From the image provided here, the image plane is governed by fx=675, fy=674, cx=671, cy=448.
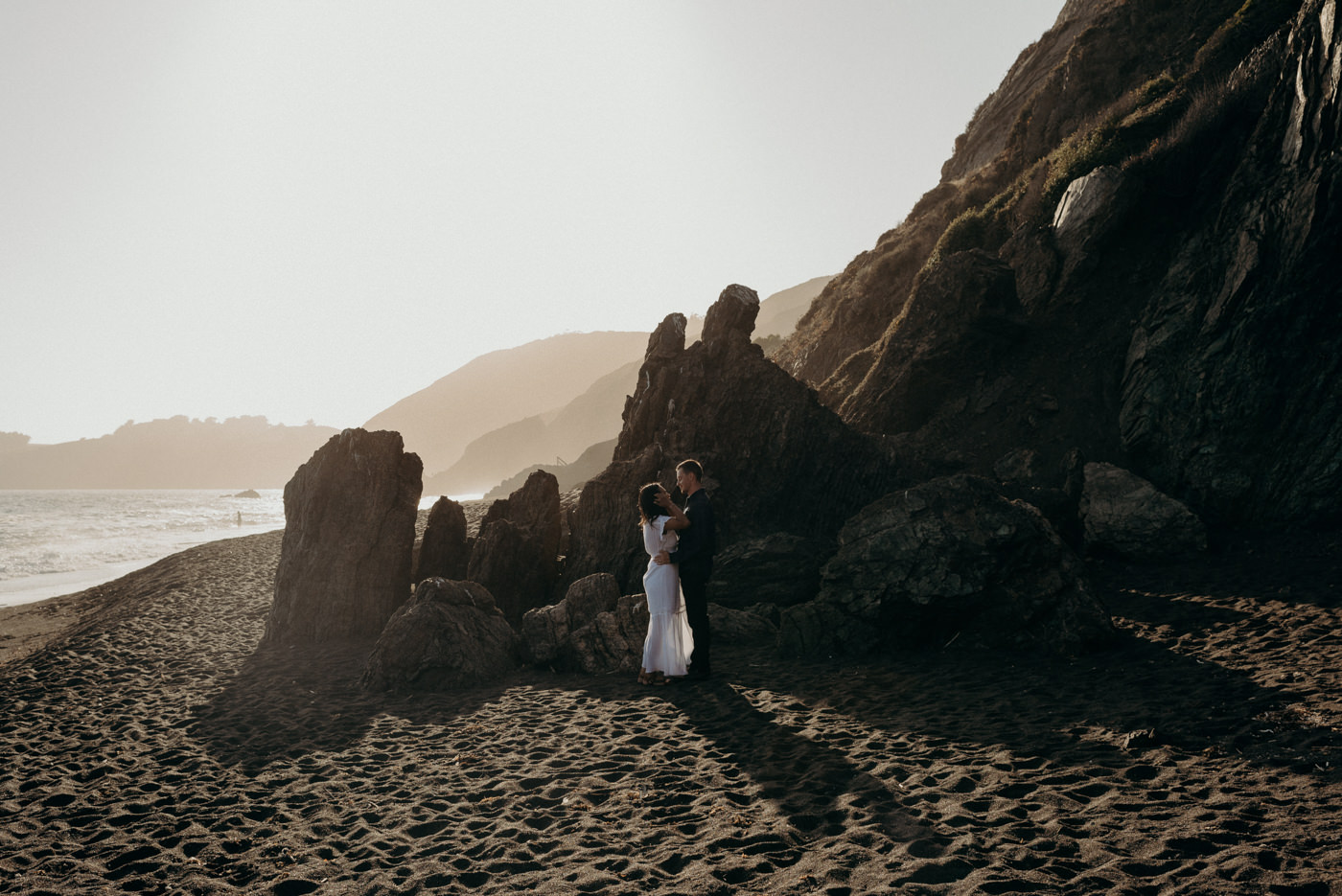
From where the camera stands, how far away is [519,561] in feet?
55.1

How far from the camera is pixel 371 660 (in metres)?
11.8

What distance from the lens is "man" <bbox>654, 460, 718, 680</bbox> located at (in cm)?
999

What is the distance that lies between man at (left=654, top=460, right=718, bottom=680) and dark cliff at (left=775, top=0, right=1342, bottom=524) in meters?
9.64

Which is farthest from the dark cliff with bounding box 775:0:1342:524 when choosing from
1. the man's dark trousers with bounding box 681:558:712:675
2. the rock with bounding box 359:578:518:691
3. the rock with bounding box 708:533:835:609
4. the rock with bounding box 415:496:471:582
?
the rock with bounding box 415:496:471:582

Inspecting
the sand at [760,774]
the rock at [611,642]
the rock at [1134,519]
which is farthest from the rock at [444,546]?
the rock at [1134,519]

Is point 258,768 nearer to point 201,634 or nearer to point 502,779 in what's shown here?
point 502,779

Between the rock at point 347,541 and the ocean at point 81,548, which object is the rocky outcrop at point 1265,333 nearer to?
the rock at point 347,541

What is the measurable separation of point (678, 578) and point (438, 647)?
4.63 metres

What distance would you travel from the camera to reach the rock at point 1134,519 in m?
12.9

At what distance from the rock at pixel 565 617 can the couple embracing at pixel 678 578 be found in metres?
2.39

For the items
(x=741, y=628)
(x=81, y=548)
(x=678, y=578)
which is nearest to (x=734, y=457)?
(x=741, y=628)

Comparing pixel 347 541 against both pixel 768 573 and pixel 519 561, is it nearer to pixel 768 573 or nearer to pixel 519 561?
pixel 519 561

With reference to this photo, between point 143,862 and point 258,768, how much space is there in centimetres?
218

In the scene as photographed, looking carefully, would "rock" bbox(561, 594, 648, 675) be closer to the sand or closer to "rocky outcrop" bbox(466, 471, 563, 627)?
the sand
